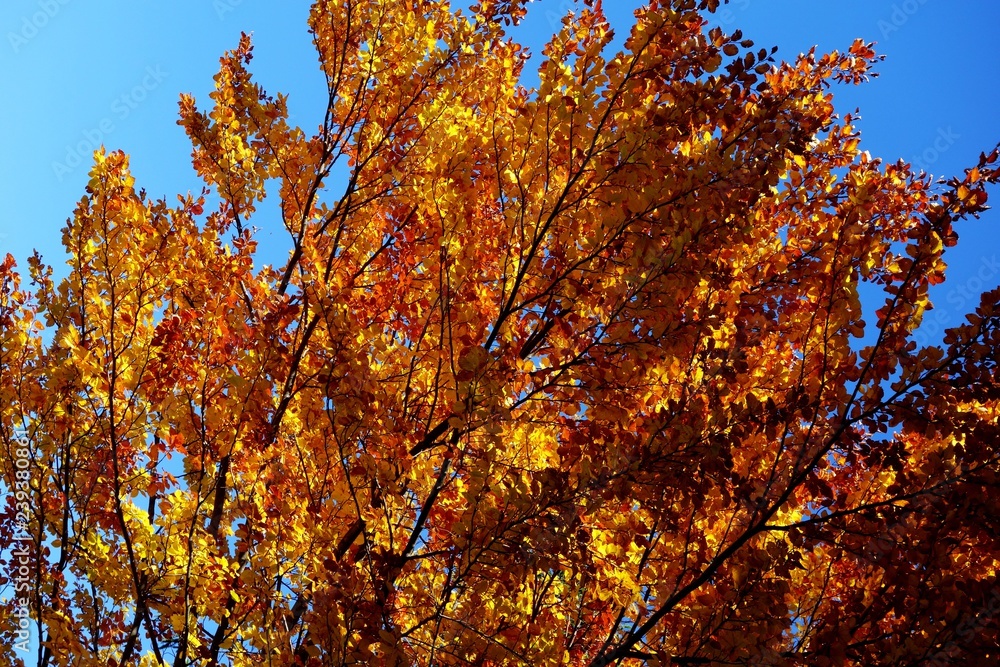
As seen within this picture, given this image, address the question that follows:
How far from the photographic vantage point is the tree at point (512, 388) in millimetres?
3080

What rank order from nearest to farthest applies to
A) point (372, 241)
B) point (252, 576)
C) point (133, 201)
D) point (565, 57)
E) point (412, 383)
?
point (252, 576)
point (565, 57)
point (133, 201)
point (412, 383)
point (372, 241)

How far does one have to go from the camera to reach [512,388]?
3490 millimetres

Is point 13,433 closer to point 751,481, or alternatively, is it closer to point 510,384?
point 510,384

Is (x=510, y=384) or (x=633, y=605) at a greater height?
(x=510, y=384)

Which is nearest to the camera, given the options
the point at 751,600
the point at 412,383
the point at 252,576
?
the point at 751,600

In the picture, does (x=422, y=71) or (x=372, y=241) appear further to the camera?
Result: (x=372, y=241)

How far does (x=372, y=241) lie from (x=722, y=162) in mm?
2398

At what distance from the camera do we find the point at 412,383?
4.20 metres

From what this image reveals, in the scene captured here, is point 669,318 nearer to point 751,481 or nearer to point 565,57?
point 751,481

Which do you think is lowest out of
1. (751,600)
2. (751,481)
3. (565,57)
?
(751,600)

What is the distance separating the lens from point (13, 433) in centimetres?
432

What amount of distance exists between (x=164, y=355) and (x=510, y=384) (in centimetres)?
186

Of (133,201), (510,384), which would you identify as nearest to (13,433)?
(133,201)

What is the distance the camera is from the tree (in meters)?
3.08
